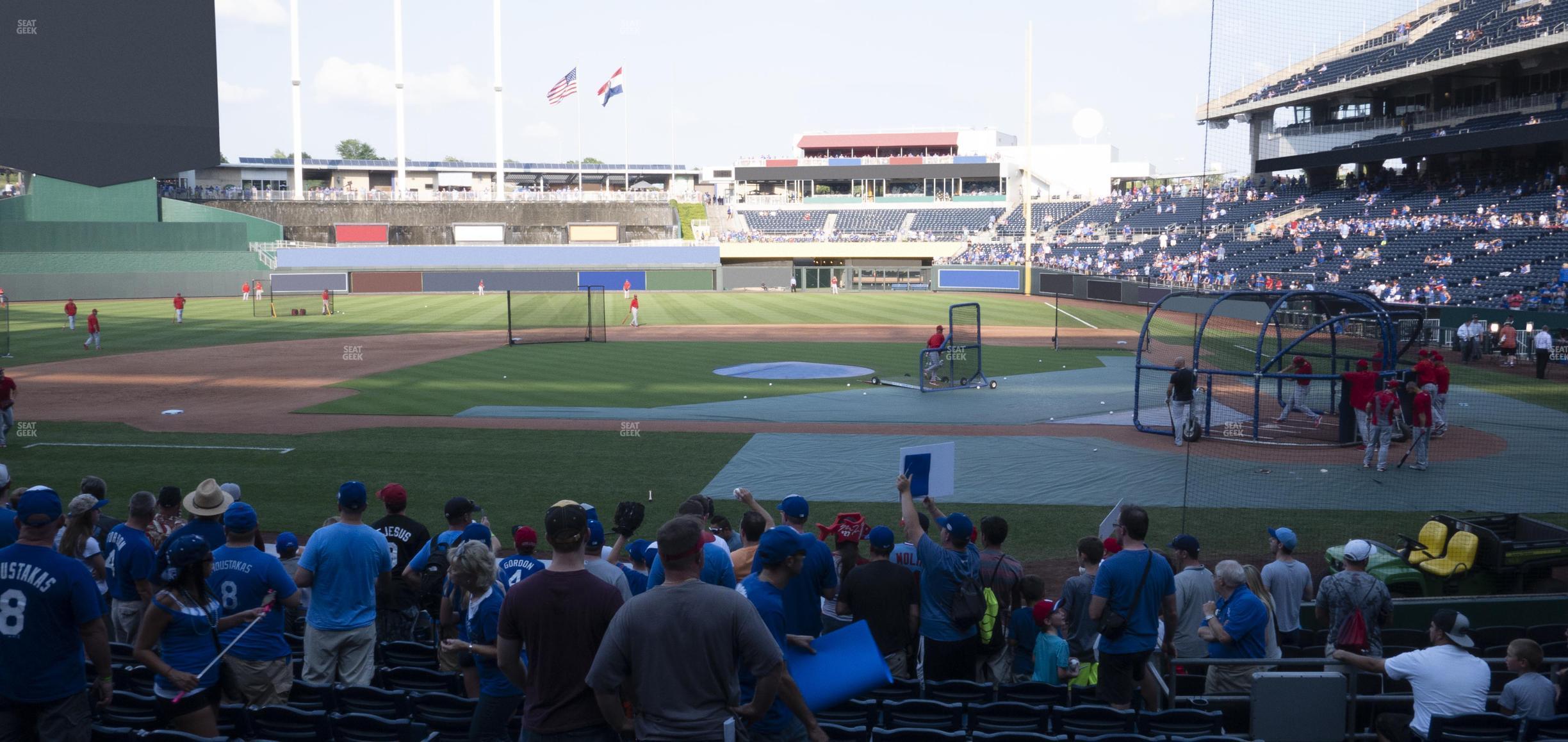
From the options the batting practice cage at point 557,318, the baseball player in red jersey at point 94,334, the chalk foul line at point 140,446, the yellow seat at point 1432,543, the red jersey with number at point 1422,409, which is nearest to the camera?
the yellow seat at point 1432,543

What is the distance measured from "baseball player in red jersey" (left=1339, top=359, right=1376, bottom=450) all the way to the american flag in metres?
63.9

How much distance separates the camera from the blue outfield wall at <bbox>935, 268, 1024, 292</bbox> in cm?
7175

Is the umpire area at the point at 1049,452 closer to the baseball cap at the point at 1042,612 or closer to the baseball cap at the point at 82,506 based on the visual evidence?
the baseball cap at the point at 1042,612

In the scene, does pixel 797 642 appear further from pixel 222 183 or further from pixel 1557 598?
pixel 222 183

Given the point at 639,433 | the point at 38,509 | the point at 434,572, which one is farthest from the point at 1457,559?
the point at 639,433

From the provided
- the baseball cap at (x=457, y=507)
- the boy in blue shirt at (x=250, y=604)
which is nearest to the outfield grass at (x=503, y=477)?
the baseball cap at (x=457, y=507)

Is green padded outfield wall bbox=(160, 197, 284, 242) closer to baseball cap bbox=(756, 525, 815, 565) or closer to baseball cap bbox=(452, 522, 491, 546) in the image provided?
baseball cap bbox=(452, 522, 491, 546)

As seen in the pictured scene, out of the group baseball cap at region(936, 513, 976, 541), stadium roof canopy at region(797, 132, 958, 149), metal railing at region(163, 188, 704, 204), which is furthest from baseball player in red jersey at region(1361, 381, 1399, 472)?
stadium roof canopy at region(797, 132, 958, 149)

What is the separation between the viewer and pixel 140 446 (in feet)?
67.8

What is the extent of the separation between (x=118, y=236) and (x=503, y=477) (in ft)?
204

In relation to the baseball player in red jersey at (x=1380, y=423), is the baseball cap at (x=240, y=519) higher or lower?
higher

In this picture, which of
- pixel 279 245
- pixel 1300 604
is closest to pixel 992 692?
pixel 1300 604

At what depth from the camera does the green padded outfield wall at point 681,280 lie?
76.6m

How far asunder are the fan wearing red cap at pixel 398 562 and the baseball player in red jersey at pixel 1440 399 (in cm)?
1900
